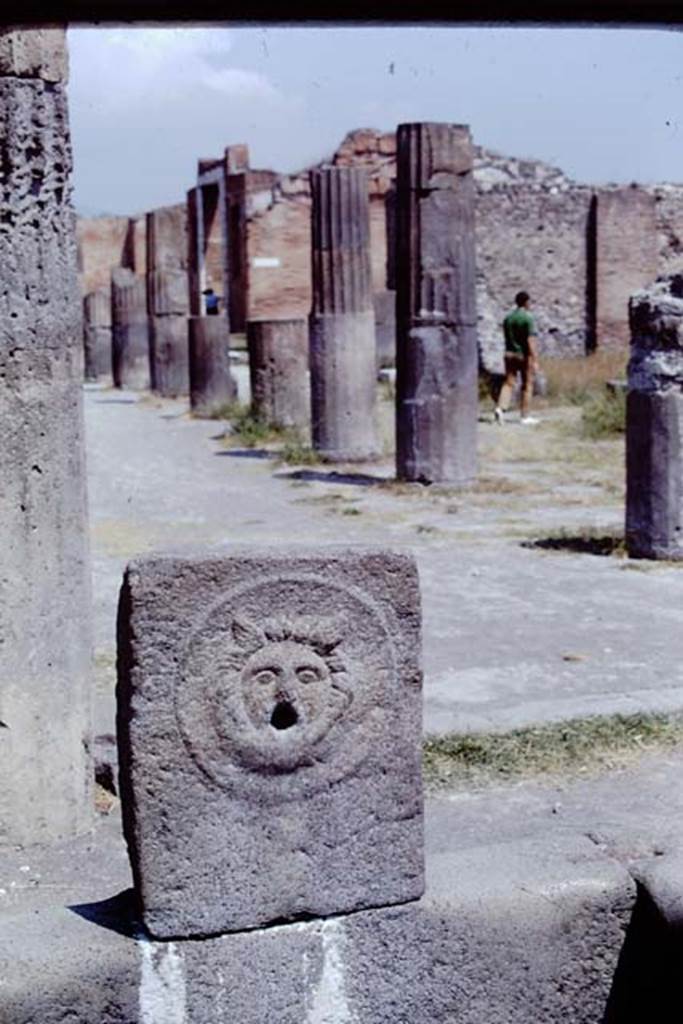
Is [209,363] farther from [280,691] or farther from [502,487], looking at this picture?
[280,691]

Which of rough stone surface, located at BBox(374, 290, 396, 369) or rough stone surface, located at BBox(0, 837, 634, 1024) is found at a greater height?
rough stone surface, located at BBox(374, 290, 396, 369)

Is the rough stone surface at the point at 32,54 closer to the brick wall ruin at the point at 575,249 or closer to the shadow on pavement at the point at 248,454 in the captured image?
the shadow on pavement at the point at 248,454

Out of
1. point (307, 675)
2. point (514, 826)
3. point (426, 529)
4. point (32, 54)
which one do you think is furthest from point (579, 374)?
point (307, 675)

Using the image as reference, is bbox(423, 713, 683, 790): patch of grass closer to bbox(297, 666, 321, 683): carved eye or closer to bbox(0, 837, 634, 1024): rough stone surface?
bbox(0, 837, 634, 1024): rough stone surface

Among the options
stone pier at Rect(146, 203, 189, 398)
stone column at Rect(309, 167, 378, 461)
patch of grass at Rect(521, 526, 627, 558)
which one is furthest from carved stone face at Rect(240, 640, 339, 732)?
stone pier at Rect(146, 203, 189, 398)

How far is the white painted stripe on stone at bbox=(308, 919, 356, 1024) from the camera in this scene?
3566 millimetres

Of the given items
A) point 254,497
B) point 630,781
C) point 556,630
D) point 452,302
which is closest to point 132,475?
point 254,497

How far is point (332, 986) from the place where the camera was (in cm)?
357

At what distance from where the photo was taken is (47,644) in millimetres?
4758

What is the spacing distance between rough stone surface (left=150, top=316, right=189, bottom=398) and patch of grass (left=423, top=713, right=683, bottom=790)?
20.0 meters

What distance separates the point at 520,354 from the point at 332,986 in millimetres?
16432

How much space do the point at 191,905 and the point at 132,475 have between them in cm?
1212

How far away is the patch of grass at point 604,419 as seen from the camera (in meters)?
17.8

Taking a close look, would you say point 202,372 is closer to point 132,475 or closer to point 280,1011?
point 132,475
